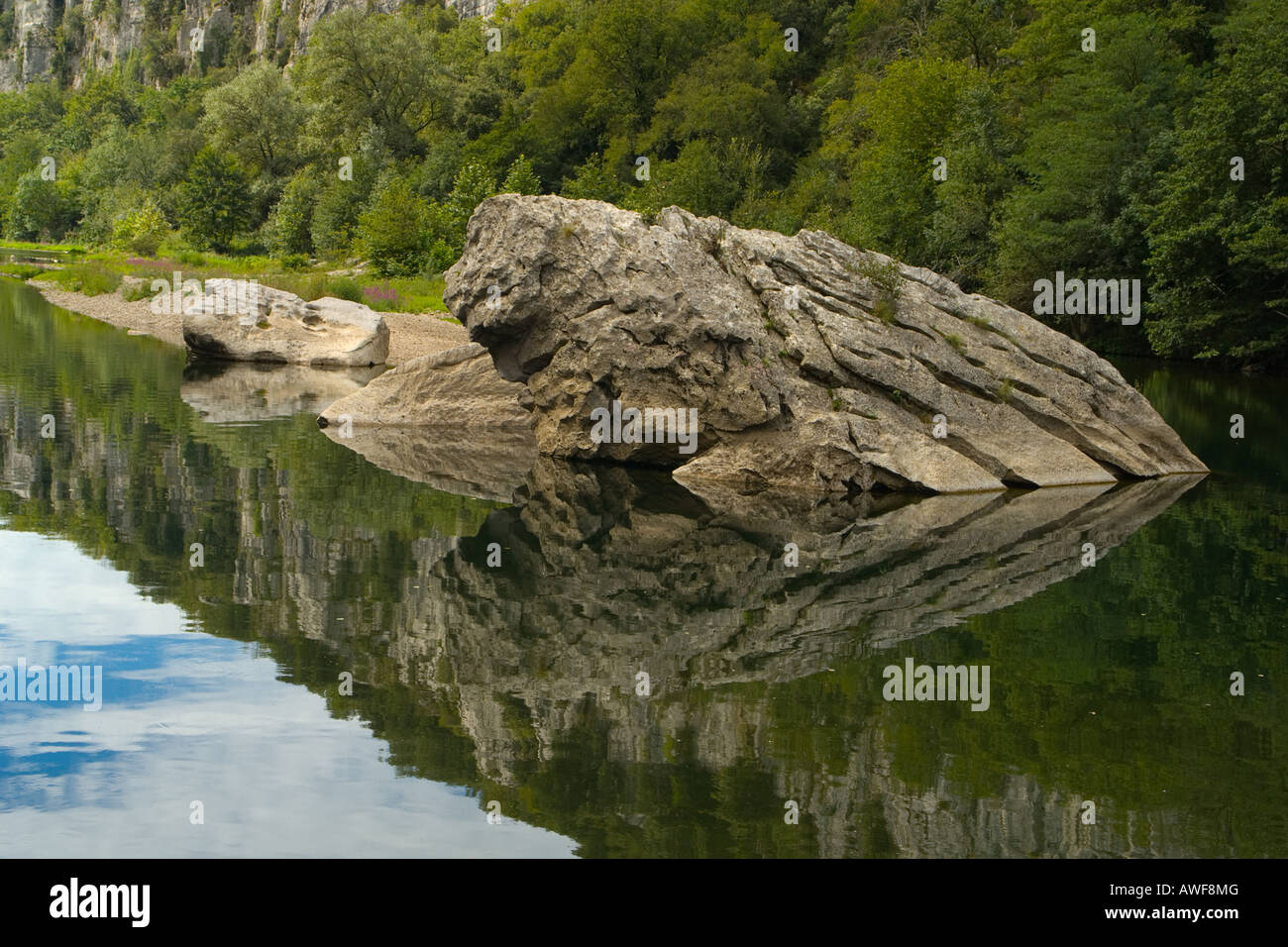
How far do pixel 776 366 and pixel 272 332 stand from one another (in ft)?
71.8

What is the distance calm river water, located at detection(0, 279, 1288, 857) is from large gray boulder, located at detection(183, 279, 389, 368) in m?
16.9

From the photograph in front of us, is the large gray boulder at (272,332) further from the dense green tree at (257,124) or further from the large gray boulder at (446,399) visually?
the dense green tree at (257,124)

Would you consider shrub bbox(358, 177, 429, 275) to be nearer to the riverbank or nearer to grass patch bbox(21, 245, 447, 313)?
grass patch bbox(21, 245, 447, 313)

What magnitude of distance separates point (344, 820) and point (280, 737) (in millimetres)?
1682

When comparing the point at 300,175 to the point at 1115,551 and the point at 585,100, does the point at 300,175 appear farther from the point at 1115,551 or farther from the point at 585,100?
the point at 1115,551

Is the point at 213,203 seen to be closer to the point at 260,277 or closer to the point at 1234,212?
the point at 260,277

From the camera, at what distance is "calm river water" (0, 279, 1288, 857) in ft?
28.6

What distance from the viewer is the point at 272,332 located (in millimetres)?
39438

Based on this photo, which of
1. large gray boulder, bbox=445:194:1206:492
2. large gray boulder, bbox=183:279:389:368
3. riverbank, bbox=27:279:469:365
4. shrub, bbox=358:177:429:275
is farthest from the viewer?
shrub, bbox=358:177:429:275

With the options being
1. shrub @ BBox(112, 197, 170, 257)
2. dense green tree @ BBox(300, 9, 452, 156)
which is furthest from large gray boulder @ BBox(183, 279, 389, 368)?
dense green tree @ BBox(300, 9, 452, 156)

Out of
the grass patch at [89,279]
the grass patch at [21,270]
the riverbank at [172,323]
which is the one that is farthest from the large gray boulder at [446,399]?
the grass patch at [21,270]

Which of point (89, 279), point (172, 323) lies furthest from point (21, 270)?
point (172, 323)

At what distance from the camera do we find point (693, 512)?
19828 mm

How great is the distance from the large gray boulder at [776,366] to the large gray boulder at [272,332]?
50.1 feet
